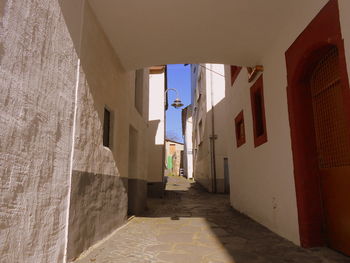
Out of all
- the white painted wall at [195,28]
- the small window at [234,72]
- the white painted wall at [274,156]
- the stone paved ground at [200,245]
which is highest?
the small window at [234,72]

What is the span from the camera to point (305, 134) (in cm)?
421

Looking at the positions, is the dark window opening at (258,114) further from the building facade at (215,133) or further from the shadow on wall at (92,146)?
the building facade at (215,133)

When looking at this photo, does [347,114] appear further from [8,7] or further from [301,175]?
[8,7]

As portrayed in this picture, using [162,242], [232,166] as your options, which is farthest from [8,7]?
[232,166]

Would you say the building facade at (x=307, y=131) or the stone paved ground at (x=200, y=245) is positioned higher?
the building facade at (x=307, y=131)

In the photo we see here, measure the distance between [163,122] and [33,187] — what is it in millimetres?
11022

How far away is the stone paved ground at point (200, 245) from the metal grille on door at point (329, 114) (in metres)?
1.28

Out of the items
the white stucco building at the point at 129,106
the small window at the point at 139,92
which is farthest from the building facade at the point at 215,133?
the white stucco building at the point at 129,106

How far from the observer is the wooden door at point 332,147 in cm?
350

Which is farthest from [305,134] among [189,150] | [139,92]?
[189,150]

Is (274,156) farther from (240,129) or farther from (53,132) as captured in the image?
(53,132)

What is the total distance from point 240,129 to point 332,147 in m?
4.27

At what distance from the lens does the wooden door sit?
138 inches

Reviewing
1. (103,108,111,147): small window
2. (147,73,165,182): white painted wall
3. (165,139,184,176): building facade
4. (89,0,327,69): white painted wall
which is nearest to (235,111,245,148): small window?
(89,0,327,69): white painted wall
